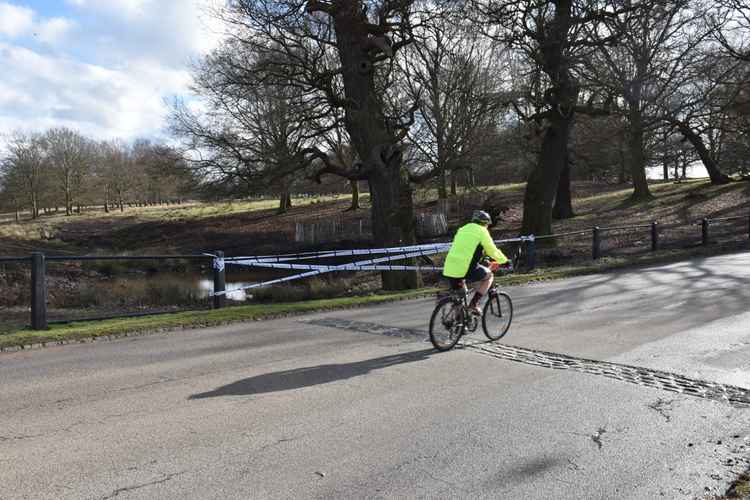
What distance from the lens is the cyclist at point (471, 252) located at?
8344 millimetres

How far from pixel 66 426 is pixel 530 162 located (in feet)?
110

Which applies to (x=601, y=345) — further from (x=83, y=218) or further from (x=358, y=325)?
(x=83, y=218)

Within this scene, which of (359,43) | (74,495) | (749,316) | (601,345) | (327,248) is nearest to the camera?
(74,495)

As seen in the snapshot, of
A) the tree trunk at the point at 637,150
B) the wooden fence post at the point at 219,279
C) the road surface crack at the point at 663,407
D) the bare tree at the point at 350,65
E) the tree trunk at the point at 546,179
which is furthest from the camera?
the tree trunk at the point at 637,150

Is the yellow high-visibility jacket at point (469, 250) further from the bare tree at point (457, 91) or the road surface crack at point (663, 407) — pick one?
the bare tree at point (457, 91)

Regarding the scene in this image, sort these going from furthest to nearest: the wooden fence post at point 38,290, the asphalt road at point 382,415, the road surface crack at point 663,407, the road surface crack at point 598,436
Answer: the wooden fence post at point 38,290, the road surface crack at point 663,407, the road surface crack at point 598,436, the asphalt road at point 382,415

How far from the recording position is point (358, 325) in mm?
10414

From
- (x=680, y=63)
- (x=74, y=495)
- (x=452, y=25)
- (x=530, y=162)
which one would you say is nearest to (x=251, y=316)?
(x=74, y=495)

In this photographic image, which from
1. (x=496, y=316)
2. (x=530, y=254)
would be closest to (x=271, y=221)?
(x=530, y=254)

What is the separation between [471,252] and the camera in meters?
8.40

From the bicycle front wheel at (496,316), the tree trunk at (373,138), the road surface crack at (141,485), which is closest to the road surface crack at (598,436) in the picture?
the road surface crack at (141,485)

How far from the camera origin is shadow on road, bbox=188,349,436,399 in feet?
21.0

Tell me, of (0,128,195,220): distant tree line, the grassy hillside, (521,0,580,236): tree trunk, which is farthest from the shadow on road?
(0,128,195,220): distant tree line

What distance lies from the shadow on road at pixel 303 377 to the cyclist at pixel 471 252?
125 centimetres
